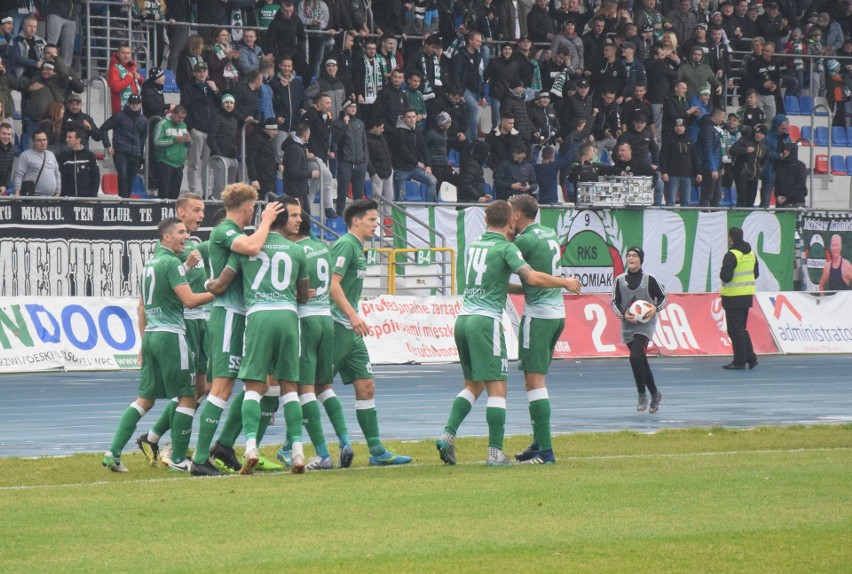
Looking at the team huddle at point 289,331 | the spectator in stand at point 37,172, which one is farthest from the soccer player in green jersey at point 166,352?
the spectator in stand at point 37,172

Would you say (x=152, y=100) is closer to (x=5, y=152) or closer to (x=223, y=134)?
(x=223, y=134)

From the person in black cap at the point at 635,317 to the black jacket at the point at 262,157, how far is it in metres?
9.69

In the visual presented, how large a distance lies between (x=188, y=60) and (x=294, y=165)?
2760 mm

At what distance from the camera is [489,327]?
1273cm

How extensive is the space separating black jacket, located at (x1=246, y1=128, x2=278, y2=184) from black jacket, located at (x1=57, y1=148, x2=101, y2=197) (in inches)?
118

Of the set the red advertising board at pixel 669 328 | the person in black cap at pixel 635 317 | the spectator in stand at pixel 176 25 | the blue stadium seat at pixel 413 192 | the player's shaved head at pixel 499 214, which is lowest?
the red advertising board at pixel 669 328

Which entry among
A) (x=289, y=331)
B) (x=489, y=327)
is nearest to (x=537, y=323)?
(x=489, y=327)

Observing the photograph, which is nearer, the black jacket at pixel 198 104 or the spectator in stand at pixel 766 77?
the black jacket at pixel 198 104

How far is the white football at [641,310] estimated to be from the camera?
18.7m

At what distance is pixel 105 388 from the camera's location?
2188 cm

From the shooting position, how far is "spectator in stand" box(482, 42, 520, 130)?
32.0 metres

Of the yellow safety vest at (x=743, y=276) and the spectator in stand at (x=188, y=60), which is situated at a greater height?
the spectator in stand at (x=188, y=60)

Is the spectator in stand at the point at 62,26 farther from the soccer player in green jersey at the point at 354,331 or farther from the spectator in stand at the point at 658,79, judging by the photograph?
the soccer player in green jersey at the point at 354,331

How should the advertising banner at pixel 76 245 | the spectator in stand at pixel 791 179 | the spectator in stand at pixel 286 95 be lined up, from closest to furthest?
the advertising banner at pixel 76 245, the spectator in stand at pixel 286 95, the spectator in stand at pixel 791 179
